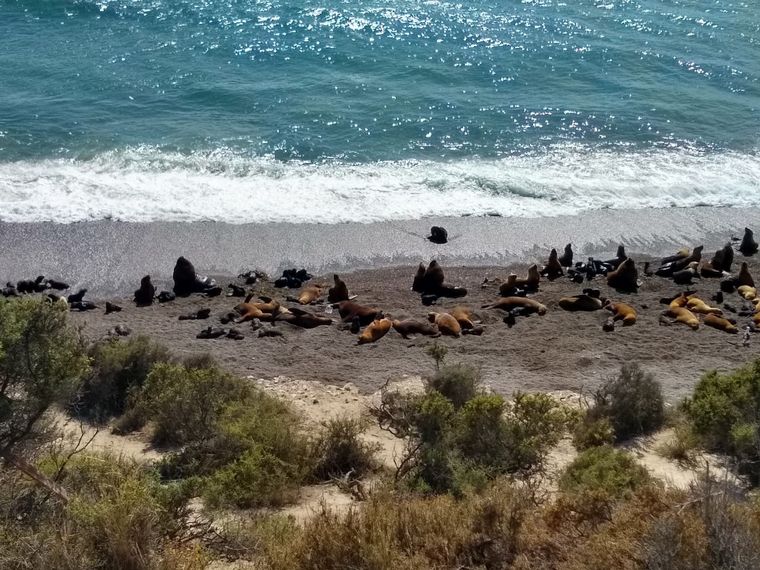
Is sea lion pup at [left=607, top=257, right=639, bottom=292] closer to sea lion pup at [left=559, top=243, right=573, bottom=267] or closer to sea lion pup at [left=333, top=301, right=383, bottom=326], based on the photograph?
sea lion pup at [left=559, top=243, right=573, bottom=267]

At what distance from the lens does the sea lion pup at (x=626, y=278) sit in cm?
1616

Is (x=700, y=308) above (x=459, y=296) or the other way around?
above

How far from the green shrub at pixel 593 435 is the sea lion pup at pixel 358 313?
5.22m

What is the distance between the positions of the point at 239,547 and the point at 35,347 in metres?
2.30

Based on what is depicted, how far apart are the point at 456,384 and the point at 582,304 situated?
5166mm

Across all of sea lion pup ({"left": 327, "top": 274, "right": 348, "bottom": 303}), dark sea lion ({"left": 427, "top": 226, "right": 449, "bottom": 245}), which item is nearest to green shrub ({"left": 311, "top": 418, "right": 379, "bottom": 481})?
sea lion pup ({"left": 327, "top": 274, "right": 348, "bottom": 303})

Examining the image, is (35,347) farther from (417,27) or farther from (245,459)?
(417,27)

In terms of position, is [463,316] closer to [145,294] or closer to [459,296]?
[459,296]

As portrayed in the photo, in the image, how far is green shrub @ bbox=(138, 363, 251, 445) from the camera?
936 centimetres

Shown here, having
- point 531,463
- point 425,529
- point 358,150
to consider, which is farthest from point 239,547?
point 358,150

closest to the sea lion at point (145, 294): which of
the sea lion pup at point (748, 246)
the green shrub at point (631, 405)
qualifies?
the green shrub at point (631, 405)

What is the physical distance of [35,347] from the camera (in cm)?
652

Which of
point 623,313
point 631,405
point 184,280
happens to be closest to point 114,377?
point 184,280

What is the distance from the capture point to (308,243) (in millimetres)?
18172
